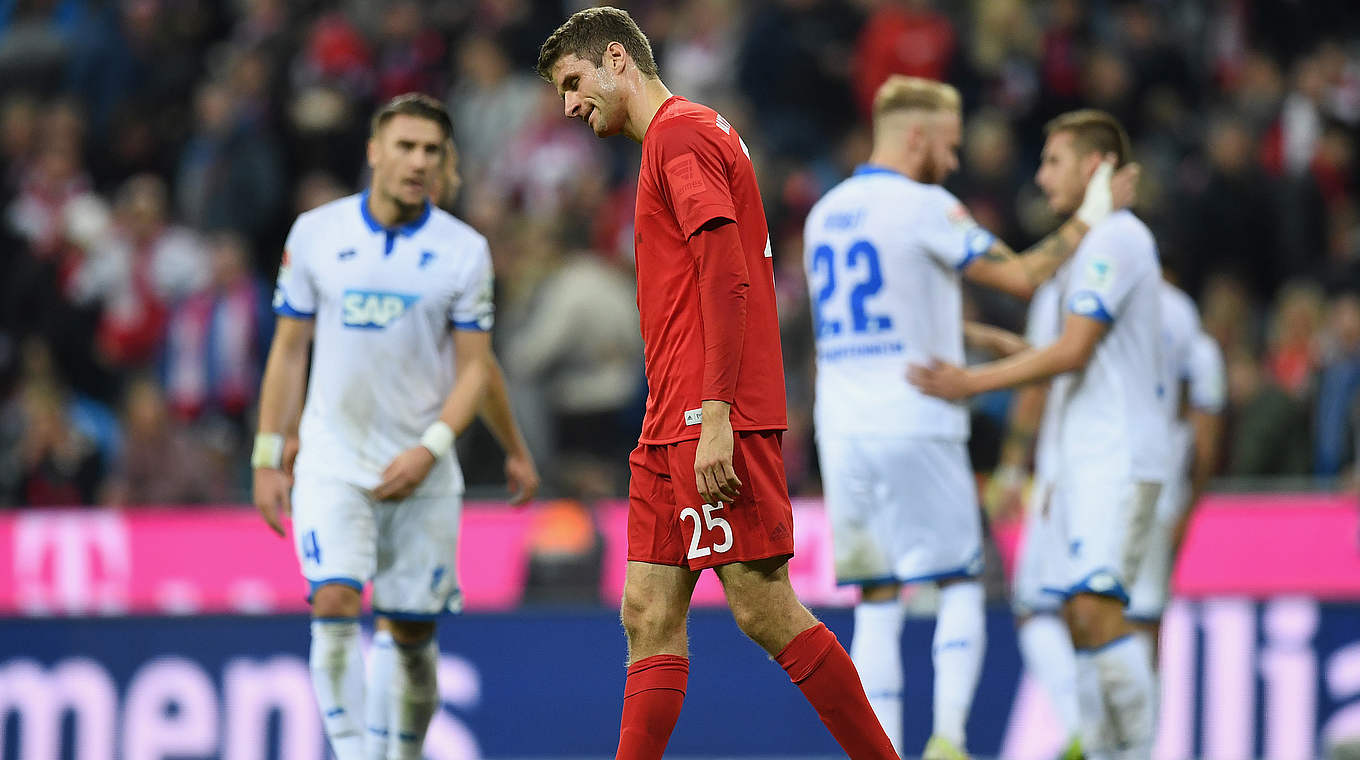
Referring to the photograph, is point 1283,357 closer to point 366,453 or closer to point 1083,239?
point 1083,239

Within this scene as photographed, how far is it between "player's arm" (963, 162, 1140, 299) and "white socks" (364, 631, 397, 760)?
2807 millimetres

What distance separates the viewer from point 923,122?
7.37 meters

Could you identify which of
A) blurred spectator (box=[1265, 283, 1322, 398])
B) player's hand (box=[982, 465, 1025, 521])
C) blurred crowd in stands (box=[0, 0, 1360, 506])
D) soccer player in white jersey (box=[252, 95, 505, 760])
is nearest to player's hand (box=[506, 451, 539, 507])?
soccer player in white jersey (box=[252, 95, 505, 760])

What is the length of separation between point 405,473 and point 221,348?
758 centimetres

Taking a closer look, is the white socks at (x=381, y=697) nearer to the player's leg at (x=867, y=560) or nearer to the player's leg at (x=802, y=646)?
the player's leg at (x=867, y=560)

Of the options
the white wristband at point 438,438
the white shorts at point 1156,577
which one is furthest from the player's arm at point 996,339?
the white wristband at point 438,438

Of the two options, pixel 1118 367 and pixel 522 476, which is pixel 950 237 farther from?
pixel 522 476

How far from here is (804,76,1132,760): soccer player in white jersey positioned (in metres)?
7.08

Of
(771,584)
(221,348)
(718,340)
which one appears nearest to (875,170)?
(718,340)

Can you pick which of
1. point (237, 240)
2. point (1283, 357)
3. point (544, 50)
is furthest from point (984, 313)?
point (544, 50)

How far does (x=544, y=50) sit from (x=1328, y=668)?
5885 mm

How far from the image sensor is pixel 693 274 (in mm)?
5266

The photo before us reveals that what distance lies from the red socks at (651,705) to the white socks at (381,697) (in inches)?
82.5

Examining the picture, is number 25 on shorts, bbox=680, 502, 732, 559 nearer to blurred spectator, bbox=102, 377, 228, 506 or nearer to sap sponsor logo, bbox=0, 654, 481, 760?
sap sponsor logo, bbox=0, 654, 481, 760
